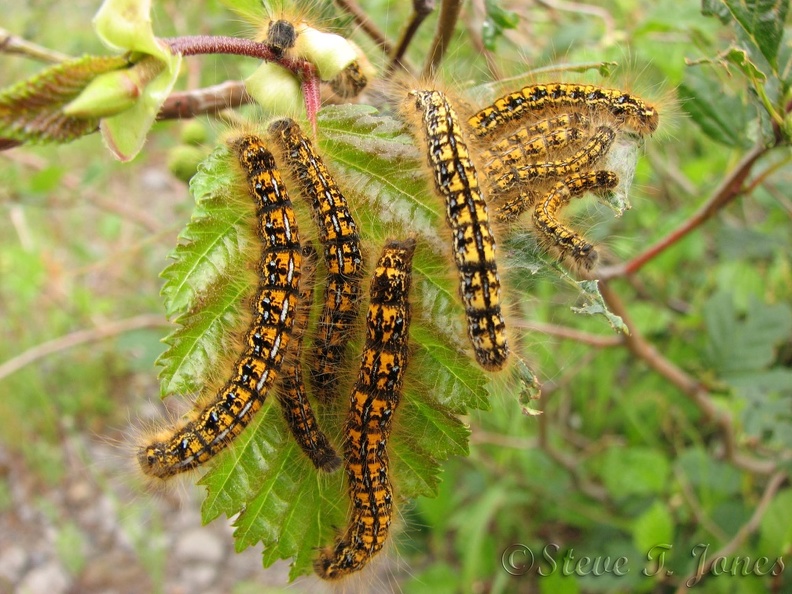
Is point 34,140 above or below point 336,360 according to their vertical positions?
above

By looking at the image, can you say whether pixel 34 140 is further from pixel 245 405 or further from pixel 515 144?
pixel 515 144

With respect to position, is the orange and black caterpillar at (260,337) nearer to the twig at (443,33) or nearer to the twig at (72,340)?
the twig at (443,33)

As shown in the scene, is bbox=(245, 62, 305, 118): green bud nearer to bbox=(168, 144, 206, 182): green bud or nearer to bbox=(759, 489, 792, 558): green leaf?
bbox=(168, 144, 206, 182): green bud

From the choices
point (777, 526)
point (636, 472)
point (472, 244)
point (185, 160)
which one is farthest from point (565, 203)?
point (636, 472)

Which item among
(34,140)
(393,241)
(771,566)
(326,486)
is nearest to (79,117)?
(34,140)

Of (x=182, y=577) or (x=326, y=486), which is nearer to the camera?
(x=326, y=486)

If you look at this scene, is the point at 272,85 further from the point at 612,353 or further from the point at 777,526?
the point at 612,353
